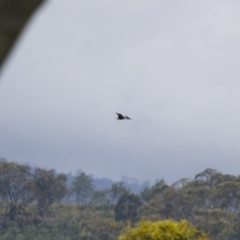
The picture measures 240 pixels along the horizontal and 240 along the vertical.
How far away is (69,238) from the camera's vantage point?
197ft

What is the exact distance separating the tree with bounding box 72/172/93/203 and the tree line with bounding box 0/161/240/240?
1050 cm

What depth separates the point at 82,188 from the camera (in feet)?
285

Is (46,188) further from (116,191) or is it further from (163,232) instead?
(163,232)

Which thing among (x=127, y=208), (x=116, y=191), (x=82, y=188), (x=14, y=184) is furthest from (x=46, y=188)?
(x=82, y=188)

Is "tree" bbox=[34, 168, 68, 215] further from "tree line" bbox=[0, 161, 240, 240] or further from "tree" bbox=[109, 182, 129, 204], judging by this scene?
"tree" bbox=[109, 182, 129, 204]

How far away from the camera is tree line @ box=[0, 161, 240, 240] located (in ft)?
196

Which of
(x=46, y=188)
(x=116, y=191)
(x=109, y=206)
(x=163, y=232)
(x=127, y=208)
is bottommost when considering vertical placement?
(x=163, y=232)

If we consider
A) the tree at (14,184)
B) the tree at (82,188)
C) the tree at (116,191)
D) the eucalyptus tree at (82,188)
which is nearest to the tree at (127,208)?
the tree at (14,184)

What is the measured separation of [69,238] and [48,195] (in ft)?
30.8

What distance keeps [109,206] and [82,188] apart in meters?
17.1

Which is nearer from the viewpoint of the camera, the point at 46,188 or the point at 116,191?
the point at 46,188

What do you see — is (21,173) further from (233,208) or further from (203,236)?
(203,236)

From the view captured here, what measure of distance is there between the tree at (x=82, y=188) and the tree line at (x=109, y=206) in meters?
10.5

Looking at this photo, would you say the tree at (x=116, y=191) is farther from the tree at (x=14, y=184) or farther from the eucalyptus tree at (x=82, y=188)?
the tree at (x=14, y=184)
